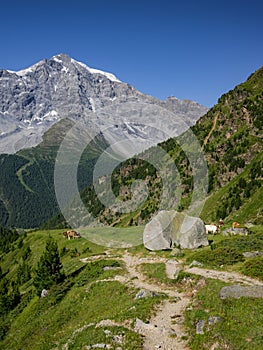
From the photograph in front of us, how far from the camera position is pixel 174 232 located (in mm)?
56531

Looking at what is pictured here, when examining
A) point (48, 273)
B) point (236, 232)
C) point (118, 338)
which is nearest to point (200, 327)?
point (118, 338)

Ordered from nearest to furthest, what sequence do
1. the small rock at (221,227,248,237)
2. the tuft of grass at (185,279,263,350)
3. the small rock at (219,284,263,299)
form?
the tuft of grass at (185,279,263,350), the small rock at (219,284,263,299), the small rock at (221,227,248,237)

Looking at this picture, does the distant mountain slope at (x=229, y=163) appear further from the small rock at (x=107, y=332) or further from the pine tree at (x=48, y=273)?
the small rock at (x=107, y=332)

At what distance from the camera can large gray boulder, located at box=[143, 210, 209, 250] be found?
5453cm

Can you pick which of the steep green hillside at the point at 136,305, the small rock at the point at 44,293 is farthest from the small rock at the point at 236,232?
the small rock at the point at 44,293

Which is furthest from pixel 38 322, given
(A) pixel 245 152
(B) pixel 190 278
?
(A) pixel 245 152

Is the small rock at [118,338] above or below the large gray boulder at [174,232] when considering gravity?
below

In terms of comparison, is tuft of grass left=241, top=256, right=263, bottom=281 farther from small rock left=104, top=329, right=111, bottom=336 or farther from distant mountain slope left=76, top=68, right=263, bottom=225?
distant mountain slope left=76, top=68, right=263, bottom=225

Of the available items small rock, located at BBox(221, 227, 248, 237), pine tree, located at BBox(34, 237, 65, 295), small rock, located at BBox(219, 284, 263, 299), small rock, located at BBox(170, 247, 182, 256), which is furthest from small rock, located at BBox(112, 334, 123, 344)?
small rock, located at BBox(221, 227, 248, 237)

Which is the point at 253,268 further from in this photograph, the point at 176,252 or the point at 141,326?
the point at 176,252

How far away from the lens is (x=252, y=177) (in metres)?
108

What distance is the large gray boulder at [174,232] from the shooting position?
179 ft

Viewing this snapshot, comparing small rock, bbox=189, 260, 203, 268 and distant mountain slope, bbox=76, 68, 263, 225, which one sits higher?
distant mountain slope, bbox=76, 68, 263, 225

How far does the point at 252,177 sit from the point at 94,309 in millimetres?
86141
